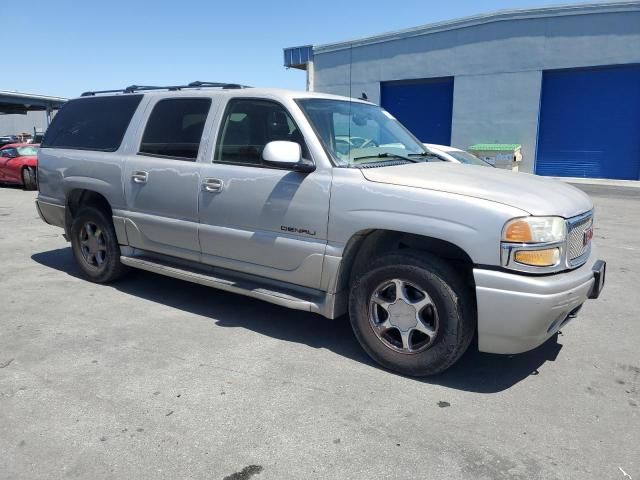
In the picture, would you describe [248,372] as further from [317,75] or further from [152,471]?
[317,75]

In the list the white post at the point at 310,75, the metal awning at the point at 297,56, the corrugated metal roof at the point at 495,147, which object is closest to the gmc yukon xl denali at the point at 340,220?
the corrugated metal roof at the point at 495,147

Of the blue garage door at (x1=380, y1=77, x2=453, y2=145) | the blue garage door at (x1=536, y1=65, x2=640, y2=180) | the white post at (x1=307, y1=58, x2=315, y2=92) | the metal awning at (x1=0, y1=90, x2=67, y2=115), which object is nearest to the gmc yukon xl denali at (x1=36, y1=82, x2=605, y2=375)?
the blue garage door at (x1=536, y1=65, x2=640, y2=180)

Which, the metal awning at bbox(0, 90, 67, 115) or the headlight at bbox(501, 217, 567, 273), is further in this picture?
the metal awning at bbox(0, 90, 67, 115)

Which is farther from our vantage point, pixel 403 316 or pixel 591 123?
pixel 591 123

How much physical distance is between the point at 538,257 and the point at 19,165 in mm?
16867

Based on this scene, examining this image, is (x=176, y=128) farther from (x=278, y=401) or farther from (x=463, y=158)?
(x=463, y=158)

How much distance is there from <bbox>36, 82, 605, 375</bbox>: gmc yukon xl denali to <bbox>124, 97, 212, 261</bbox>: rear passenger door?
1cm

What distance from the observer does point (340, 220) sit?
12.0 feet

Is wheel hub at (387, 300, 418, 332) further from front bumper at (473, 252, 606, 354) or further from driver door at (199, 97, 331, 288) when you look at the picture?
driver door at (199, 97, 331, 288)

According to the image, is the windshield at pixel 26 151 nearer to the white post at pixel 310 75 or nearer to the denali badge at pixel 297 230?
the white post at pixel 310 75

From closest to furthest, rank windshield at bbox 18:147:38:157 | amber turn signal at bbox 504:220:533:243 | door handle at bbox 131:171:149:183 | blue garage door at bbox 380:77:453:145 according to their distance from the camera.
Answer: amber turn signal at bbox 504:220:533:243 < door handle at bbox 131:171:149:183 < windshield at bbox 18:147:38:157 < blue garage door at bbox 380:77:453:145

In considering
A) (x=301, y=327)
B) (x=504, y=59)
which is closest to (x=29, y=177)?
(x=301, y=327)

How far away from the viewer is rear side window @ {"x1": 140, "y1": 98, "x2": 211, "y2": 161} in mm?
4543

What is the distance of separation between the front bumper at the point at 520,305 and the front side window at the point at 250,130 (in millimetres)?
1822
